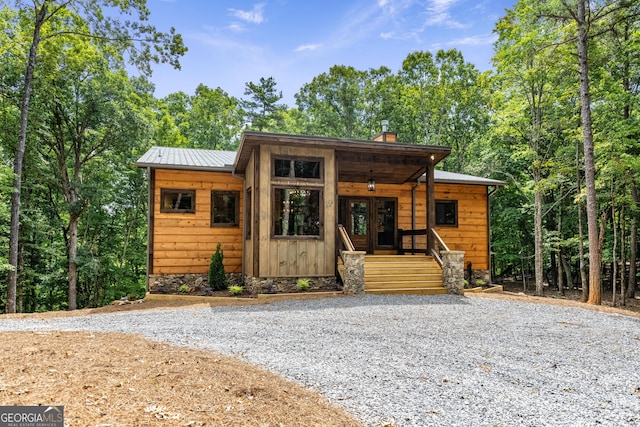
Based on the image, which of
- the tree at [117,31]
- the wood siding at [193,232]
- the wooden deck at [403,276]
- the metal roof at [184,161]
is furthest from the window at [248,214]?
the tree at [117,31]

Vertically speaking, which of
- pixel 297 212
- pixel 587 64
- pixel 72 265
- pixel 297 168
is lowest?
pixel 72 265

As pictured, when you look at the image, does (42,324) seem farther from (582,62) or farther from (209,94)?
(209,94)

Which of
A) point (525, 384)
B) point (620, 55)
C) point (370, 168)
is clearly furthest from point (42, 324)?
point (620, 55)

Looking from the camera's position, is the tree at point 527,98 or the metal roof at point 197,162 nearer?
the metal roof at point 197,162

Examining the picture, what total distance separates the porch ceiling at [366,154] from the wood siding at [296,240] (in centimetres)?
26

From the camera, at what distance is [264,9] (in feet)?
36.1

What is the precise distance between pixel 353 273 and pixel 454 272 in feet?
8.39

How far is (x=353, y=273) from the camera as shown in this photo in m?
8.57

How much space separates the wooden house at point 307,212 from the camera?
8.85 m

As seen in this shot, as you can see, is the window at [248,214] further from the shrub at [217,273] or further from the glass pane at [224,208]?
the shrub at [217,273]

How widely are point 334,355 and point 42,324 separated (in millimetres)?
4739

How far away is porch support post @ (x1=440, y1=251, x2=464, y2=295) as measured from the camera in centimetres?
906

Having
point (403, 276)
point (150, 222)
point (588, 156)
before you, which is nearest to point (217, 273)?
point (150, 222)

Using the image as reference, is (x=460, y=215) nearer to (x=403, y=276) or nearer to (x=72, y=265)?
(x=403, y=276)
